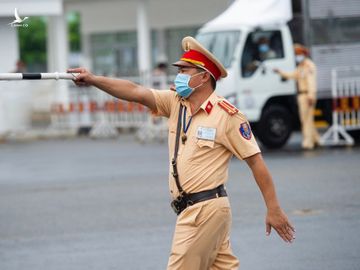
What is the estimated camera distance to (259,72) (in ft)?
60.5

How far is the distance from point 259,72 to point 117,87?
42.1ft

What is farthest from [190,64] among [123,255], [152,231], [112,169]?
[112,169]

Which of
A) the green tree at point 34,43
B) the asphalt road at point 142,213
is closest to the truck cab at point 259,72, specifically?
the asphalt road at point 142,213

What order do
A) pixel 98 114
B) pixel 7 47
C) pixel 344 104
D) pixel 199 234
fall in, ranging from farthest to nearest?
pixel 7 47
pixel 98 114
pixel 344 104
pixel 199 234

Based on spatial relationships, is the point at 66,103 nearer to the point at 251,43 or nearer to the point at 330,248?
the point at 251,43

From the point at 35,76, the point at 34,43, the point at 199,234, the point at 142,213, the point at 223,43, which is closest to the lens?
the point at 35,76

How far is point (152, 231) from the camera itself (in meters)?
10.1

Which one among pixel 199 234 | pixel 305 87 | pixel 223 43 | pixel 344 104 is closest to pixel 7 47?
pixel 223 43

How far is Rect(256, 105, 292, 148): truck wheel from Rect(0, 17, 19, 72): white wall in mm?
10000

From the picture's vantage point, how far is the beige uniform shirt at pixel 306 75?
18.4 meters

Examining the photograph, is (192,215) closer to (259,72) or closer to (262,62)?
(259,72)

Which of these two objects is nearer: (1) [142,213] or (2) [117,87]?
(2) [117,87]

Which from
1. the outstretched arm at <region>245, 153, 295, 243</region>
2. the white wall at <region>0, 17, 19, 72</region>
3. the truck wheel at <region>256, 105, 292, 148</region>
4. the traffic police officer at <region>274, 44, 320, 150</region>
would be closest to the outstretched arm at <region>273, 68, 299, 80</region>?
the traffic police officer at <region>274, 44, 320, 150</region>

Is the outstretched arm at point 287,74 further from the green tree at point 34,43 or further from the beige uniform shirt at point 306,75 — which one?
the green tree at point 34,43
